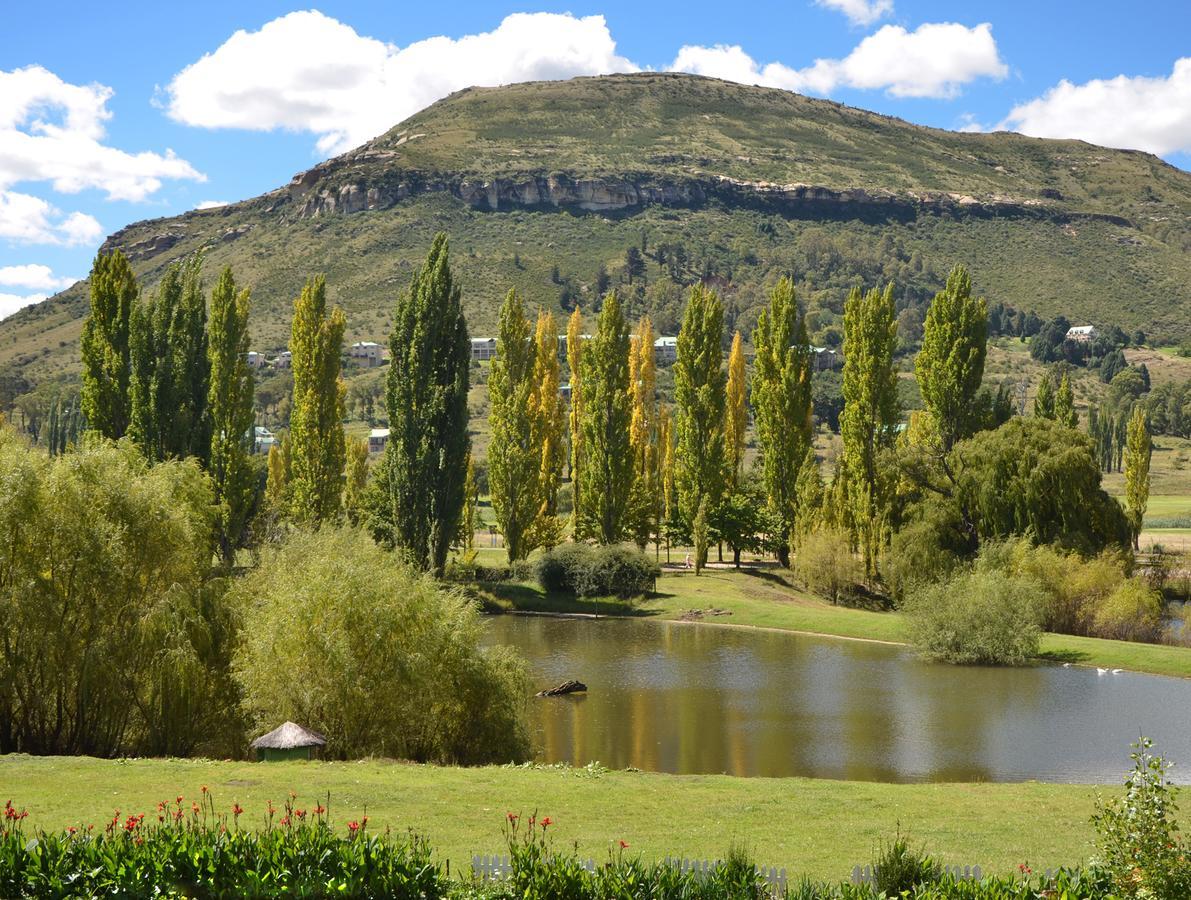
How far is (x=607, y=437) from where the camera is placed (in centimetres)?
5891

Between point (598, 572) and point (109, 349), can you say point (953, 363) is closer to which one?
point (598, 572)

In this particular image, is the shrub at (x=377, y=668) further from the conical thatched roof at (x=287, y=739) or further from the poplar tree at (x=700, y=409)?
the poplar tree at (x=700, y=409)

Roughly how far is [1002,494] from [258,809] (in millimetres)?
39109

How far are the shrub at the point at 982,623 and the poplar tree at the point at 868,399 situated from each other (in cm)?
1140

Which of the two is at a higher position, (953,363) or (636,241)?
(636,241)

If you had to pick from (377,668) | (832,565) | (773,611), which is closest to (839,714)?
(377,668)

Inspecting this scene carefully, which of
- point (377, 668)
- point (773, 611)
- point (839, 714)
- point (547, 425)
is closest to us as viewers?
point (377, 668)

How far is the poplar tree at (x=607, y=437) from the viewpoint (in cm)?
A: 5891

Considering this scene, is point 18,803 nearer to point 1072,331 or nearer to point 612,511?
point 612,511

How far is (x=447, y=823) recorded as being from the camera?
55.6ft

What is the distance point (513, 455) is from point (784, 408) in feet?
45.3

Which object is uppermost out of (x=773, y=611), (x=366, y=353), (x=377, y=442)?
(x=366, y=353)

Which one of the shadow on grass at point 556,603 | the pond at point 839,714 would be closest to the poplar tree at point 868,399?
the pond at point 839,714

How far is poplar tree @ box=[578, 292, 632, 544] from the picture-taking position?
5891 centimetres
